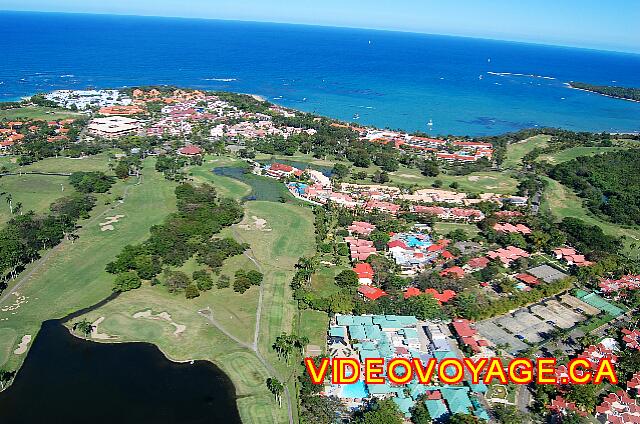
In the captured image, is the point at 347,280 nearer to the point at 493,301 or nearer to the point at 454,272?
the point at 454,272

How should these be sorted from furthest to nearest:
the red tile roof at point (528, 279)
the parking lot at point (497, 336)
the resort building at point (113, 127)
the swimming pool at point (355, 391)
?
the resort building at point (113, 127) < the red tile roof at point (528, 279) < the parking lot at point (497, 336) < the swimming pool at point (355, 391)

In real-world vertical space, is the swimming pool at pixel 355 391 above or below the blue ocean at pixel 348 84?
below

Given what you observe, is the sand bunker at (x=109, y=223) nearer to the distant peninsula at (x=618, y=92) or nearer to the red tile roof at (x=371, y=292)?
the red tile roof at (x=371, y=292)

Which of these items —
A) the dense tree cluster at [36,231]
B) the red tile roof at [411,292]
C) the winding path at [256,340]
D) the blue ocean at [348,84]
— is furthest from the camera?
the blue ocean at [348,84]

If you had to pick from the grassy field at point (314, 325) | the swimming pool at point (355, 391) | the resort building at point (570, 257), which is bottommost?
the grassy field at point (314, 325)

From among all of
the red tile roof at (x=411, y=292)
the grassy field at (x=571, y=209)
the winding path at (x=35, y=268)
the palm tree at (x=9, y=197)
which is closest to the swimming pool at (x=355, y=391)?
the red tile roof at (x=411, y=292)

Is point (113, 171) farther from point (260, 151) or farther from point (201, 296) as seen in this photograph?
point (201, 296)
